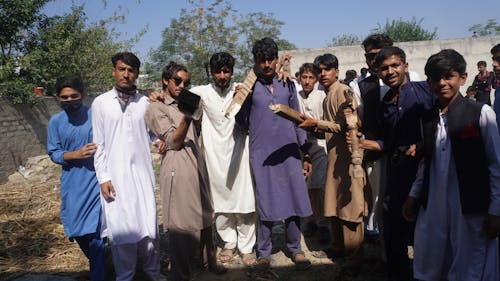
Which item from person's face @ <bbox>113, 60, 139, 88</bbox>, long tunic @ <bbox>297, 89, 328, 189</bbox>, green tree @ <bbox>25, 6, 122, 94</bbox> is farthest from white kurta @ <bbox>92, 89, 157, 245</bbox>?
green tree @ <bbox>25, 6, 122, 94</bbox>

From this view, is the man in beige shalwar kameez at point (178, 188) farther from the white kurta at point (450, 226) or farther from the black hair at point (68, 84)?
the white kurta at point (450, 226)

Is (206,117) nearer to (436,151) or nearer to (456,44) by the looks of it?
(436,151)

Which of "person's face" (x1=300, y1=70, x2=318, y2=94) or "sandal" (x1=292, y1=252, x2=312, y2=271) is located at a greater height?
"person's face" (x1=300, y1=70, x2=318, y2=94)

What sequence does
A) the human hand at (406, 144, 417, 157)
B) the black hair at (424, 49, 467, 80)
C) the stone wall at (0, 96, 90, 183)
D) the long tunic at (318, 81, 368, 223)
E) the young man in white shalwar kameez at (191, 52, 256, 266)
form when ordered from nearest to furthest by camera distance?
the black hair at (424, 49, 467, 80) < the human hand at (406, 144, 417, 157) < the long tunic at (318, 81, 368, 223) < the young man in white shalwar kameez at (191, 52, 256, 266) < the stone wall at (0, 96, 90, 183)

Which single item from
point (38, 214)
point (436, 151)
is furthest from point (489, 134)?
point (38, 214)

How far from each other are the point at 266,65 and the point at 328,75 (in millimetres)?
598

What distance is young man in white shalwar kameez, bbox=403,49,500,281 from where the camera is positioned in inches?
83.7

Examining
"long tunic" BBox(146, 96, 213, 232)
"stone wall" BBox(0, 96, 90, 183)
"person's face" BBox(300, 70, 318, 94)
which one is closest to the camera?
"long tunic" BBox(146, 96, 213, 232)

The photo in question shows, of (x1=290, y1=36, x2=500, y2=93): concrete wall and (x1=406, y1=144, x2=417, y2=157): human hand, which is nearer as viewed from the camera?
(x1=406, y1=144, x2=417, y2=157): human hand

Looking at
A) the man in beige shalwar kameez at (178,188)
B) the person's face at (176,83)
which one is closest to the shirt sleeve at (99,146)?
the man in beige shalwar kameez at (178,188)

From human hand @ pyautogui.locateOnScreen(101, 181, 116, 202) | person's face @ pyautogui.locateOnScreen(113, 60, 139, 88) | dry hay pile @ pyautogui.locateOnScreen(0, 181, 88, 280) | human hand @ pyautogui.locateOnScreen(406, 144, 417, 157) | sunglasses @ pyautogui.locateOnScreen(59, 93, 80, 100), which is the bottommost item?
dry hay pile @ pyautogui.locateOnScreen(0, 181, 88, 280)

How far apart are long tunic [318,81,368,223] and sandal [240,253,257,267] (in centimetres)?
95

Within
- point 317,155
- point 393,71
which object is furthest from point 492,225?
point 317,155

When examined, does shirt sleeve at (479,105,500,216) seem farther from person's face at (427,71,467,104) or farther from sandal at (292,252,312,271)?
sandal at (292,252,312,271)
